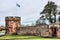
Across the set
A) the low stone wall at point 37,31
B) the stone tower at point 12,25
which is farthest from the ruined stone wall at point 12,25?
the low stone wall at point 37,31

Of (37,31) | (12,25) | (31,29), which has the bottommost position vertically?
(37,31)

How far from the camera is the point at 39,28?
64188mm

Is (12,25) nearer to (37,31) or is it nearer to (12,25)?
(12,25)

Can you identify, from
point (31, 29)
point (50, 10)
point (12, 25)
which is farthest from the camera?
point (50, 10)

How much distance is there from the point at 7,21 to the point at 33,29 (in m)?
9.35

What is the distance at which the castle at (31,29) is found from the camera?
62.3 metres

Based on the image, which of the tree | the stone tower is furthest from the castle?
the tree

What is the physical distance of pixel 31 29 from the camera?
64.4 metres

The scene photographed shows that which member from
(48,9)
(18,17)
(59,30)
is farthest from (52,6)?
(59,30)

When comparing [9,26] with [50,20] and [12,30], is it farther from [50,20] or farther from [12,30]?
[50,20]

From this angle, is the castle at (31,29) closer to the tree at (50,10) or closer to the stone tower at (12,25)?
the stone tower at (12,25)

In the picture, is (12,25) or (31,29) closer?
(31,29)

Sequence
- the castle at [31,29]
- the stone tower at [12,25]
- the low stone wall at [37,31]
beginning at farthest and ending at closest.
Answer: the stone tower at [12,25] < the low stone wall at [37,31] < the castle at [31,29]

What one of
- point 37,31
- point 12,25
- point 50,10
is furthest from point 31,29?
point 50,10
